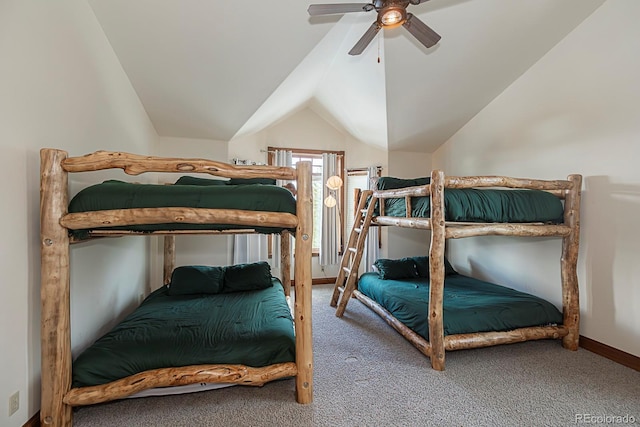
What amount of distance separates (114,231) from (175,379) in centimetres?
113

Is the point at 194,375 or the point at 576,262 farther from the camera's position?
the point at 576,262

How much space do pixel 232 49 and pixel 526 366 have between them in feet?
13.5

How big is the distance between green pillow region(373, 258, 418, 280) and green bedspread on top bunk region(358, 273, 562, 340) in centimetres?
43

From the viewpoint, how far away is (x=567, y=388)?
2.27 m

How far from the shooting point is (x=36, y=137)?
1837mm

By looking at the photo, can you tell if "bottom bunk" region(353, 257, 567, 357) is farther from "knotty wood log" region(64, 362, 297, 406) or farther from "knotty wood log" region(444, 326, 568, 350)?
"knotty wood log" region(64, 362, 297, 406)

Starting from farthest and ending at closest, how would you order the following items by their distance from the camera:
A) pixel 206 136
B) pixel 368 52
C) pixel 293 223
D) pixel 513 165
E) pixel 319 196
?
pixel 319 196
pixel 206 136
pixel 513 165
pixel 368 52
pixel 293 223

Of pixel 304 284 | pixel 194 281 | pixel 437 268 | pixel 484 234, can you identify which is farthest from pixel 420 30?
pixel 194 281

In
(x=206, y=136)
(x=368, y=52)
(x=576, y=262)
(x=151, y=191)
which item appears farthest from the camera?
(x=206, y=136)

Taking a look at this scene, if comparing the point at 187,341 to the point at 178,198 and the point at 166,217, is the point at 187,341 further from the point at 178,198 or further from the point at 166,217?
the point at 178,198

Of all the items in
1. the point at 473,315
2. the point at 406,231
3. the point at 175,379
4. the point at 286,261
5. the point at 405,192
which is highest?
the point at 405,192

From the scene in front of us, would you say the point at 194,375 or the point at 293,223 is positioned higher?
the point at 293,223

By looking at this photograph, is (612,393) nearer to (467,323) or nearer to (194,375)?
(467,323)

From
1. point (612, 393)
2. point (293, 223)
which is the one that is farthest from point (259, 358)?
point (612, 393)
